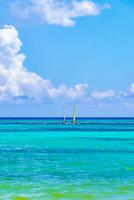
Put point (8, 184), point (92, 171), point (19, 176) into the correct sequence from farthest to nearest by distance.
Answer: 1. point (92, 171)
2. point (19, 176)
3. point (8, 184)

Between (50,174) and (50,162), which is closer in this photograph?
(50,174)

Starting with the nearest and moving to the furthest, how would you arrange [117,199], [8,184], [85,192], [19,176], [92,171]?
[117,199] < [85,192] < [8,184] < [19,176] < [92,171]

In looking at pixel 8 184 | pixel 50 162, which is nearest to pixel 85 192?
pixel 8 184

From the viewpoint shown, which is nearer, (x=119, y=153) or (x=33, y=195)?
(x=33, y=195)

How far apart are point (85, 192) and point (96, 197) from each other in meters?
1.58

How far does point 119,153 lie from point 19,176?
1994 centimetres

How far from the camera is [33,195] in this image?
28281 mm

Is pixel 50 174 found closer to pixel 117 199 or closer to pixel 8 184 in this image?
pixel 8 184

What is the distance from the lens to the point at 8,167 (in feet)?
133

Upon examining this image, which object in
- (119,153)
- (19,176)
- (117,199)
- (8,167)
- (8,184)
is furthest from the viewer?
(119,153)

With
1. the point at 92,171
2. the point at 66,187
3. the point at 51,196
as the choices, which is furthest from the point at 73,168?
the point at 51,196

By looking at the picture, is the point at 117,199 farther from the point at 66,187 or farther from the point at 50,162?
the point at 50,162

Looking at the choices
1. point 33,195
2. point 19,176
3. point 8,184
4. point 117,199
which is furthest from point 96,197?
point 19,176

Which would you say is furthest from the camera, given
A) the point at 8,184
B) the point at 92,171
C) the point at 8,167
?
the point at 8,167
